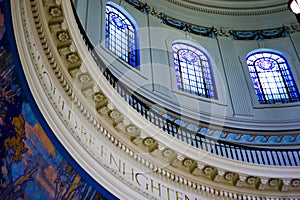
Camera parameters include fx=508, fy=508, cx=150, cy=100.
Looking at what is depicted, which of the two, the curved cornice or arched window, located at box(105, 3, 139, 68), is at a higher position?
the curved cornice

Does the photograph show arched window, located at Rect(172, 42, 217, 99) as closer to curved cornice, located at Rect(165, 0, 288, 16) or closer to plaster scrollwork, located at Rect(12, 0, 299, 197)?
curved cornice, located at Rect(165, 0, 288, 16)

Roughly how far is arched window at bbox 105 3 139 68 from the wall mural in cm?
680

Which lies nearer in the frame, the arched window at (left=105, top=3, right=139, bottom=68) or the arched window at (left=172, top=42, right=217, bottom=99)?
the arched window at (left=105, top=3, right=139, bottom=68)

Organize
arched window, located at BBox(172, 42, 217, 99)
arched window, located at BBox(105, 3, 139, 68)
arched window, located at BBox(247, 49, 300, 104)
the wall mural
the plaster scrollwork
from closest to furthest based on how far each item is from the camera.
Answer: the wall mural
the plaster scrollwork
arched window, located at BBox(105, 3, 139, 68)
arched window, located at BBox(172, 42, 217, 99)
arched window, located at BBox(247, 49, 300, 104)

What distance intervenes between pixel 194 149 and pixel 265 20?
1001cm

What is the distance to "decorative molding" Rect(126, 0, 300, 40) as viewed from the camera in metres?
18.8

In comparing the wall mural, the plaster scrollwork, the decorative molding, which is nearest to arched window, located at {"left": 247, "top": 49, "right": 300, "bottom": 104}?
the decorative molding

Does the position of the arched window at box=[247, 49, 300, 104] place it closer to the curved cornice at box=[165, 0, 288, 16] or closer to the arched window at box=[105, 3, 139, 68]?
the curved cornice at box=[165, 0, 288, 16]

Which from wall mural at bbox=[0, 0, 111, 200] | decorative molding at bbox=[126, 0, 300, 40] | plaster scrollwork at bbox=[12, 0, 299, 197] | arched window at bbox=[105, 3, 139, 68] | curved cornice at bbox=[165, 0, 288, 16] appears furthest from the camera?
curved cornice at bbox=[165, 0, 288, 16]

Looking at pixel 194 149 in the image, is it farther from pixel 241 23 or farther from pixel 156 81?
pixel 241 23

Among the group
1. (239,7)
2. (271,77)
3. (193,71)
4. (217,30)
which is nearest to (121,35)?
(193,71)

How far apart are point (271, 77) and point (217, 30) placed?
9.50 feet

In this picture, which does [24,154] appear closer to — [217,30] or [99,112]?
[99,112]

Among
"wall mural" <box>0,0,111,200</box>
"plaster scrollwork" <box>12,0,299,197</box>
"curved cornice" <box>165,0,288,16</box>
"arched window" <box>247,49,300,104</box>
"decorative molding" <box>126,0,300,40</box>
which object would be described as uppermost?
"curved cornice" <box>165,0,288,16</box>
